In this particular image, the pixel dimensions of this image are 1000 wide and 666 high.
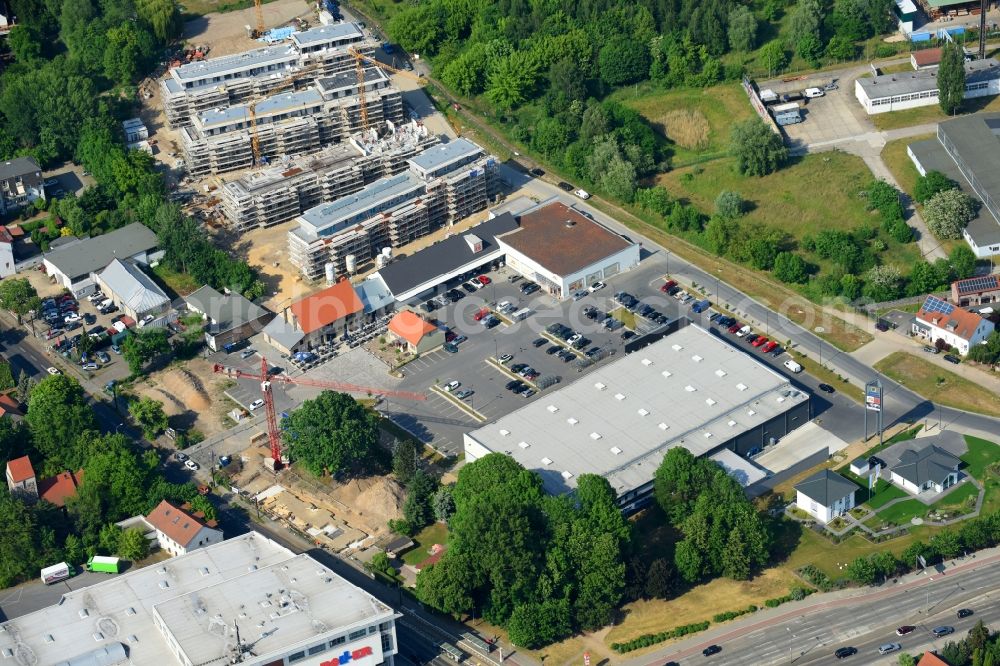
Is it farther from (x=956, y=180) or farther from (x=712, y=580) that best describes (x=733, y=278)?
(x=712, y=580)

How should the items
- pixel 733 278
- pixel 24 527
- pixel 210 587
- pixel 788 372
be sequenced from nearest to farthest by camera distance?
pixel 210 587 < pixel 24 527 < pixel 788 372 < pixel 733 278

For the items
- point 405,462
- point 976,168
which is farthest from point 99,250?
point 976,168

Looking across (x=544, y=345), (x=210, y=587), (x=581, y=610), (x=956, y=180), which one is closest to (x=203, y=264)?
(x=544, y=345)

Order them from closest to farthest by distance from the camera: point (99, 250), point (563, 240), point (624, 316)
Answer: point (624, 316) → point (563, 240) → point (99, 250)

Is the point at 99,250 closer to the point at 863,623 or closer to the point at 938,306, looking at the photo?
the point at 938,306

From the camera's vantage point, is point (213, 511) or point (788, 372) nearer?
point (213, 511)

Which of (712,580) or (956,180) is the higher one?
(956,180)
